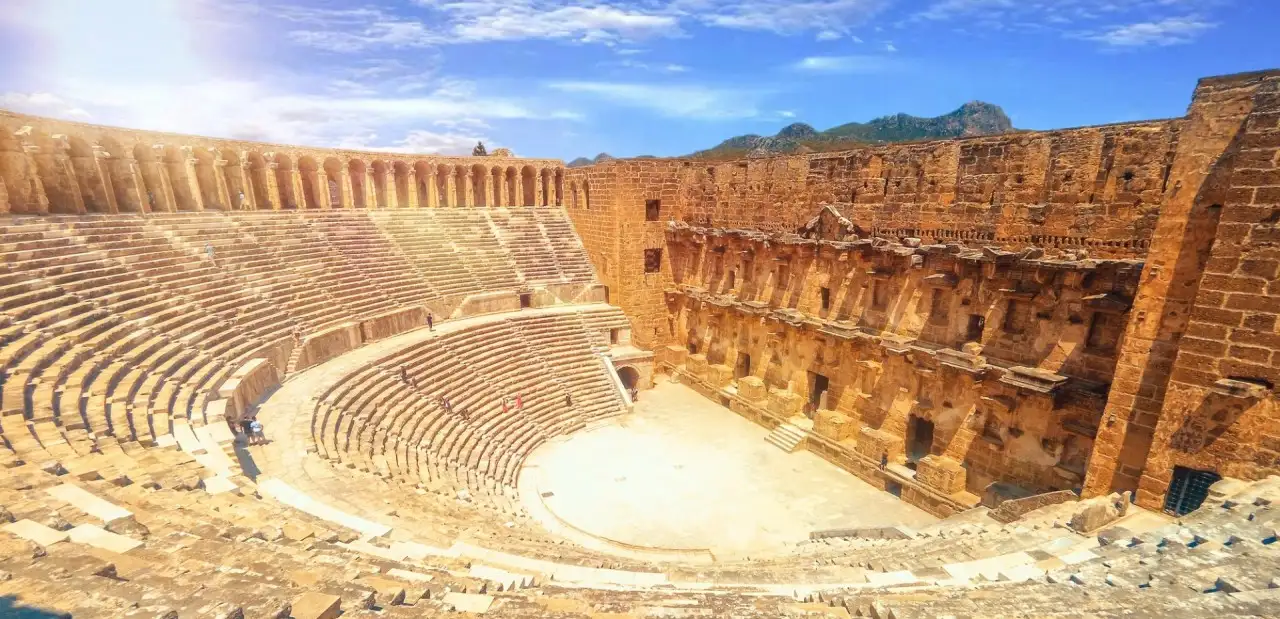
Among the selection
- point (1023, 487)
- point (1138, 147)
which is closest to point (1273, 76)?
point (1138, 147)

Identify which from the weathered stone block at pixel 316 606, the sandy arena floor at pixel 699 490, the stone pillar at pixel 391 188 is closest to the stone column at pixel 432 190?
the stone pillar at pixel 391 188

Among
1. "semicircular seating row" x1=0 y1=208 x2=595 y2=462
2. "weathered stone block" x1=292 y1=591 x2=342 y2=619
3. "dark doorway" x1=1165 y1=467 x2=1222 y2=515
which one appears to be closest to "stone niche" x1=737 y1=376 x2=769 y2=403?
"semicircular seating row" x1=0 y1=208 x2=595 y2=462

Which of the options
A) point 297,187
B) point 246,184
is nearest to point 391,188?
point 297,187

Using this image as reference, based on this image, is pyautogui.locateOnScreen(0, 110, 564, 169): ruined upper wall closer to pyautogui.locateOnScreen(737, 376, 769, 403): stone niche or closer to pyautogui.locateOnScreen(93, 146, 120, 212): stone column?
pyautogui.locateOnScreen(93, 146, 120, 212): stone column

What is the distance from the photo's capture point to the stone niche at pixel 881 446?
51.1 feet

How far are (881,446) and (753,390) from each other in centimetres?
514

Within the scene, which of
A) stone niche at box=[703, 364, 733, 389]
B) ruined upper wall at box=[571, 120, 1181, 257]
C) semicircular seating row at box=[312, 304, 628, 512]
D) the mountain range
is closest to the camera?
ruined upper wall at box=[571, 120, 1181, 257]

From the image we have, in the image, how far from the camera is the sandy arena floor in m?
13.3

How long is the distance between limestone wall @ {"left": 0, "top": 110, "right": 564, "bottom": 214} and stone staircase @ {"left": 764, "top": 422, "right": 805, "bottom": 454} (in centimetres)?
1740

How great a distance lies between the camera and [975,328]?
14164 millimetres

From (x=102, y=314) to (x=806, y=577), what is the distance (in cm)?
1532

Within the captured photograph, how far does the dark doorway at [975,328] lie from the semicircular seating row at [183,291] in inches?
623

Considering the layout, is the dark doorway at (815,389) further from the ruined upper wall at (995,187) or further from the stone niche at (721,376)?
the ruined upper wall at (995,187)

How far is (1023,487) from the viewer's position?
13094mm
